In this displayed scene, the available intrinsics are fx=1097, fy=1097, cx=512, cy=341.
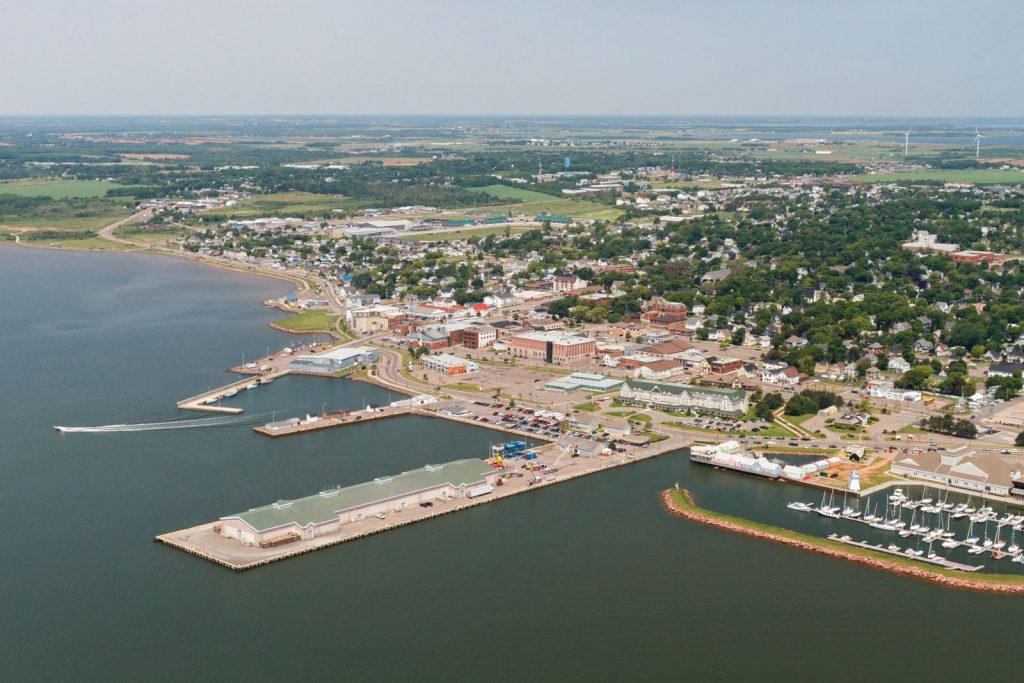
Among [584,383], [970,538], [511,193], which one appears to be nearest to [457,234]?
[511,193]

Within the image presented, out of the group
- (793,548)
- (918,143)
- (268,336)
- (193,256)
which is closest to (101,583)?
(793,548)

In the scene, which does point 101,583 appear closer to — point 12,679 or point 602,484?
point 12,679

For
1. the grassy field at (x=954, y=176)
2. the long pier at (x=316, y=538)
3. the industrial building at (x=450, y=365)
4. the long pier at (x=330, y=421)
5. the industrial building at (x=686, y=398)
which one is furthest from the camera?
the grassy field at (x=954, y=176)

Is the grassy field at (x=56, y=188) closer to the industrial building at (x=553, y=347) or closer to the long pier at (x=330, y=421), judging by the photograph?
the industrial building at (x=553, y=347)

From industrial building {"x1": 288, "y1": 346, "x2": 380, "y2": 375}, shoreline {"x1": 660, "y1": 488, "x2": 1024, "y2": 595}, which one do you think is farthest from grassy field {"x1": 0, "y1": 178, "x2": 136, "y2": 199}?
shoreline {"x1": 660, "y1": 488, "x2": 1024, "y2": 595}

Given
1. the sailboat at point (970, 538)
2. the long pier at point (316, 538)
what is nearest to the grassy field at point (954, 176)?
the sailboat at point (970, 538)

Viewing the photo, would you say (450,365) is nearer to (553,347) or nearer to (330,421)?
(553,347)

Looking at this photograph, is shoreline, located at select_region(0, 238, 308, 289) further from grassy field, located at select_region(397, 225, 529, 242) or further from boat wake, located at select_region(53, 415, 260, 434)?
boat wake, located at select_region(53, 415, 260, 434)

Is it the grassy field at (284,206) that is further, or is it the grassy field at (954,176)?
the grassy field at (954,176)
